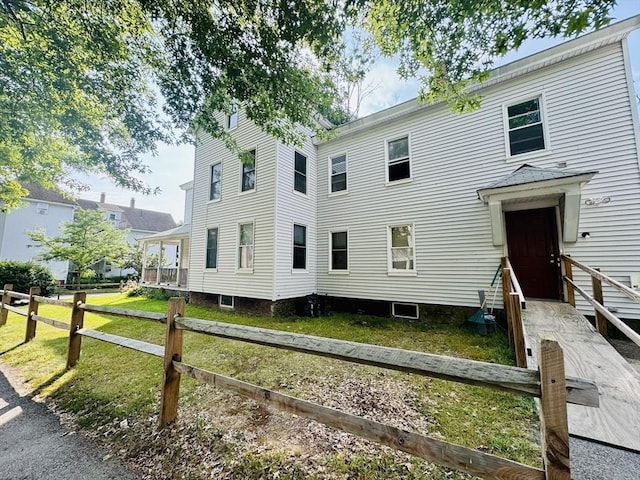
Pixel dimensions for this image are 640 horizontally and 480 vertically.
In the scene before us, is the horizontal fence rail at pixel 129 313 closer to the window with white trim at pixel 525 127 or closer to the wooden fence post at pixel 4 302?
the wooden fence post at pixel 4 302

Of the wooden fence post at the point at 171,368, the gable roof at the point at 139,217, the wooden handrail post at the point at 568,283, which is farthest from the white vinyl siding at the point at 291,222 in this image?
the gable roof at the point at 139,217

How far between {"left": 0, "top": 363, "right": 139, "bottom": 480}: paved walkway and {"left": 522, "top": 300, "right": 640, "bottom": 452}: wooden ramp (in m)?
4.07

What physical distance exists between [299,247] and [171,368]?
6.95m

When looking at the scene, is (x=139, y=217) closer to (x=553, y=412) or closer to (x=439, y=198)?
(x=439, y=198)

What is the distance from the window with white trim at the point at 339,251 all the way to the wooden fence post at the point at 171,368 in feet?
23.2

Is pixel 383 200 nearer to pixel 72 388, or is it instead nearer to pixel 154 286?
pixel 72 388

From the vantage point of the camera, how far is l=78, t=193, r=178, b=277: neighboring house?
23.7 metres

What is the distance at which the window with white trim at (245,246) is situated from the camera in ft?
29.9

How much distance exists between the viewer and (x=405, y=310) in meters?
8.15

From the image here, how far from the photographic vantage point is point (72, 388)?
3529 mm

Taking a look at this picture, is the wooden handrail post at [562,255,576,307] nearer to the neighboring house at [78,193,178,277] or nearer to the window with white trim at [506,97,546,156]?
the window with white trim at [506,97,546,156]

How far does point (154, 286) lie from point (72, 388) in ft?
36.1

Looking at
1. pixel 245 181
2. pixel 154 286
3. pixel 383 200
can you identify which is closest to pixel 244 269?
pixel 245 181

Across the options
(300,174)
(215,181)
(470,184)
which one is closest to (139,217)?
(215,181)
